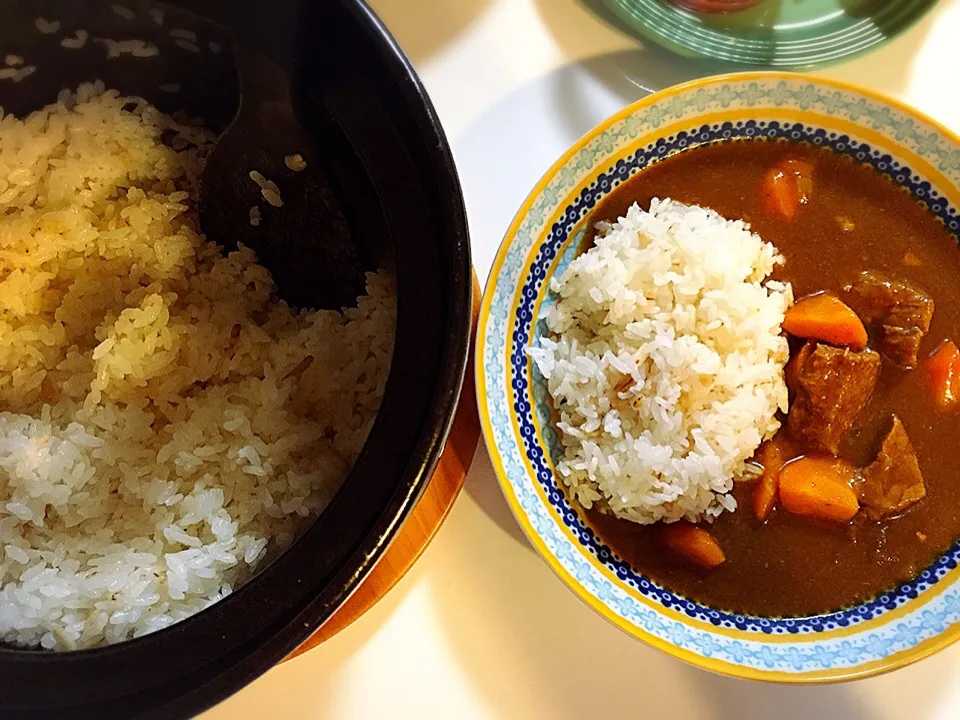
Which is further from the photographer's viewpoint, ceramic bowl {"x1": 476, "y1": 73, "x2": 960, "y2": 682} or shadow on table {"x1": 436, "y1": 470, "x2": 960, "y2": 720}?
shadow on table {"x1": 436, "y1": 470, "x2": 960, "y2": 720}

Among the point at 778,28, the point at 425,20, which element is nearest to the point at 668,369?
the point at 778,28

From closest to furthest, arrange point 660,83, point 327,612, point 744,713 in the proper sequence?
point 327,612 → point 744,713 → point 660,83

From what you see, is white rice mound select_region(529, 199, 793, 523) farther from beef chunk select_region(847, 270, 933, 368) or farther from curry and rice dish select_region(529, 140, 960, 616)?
beef chunk select_region(847, 270, 933, 368)

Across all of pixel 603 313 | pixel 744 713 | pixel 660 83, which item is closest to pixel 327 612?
pixel 603 313

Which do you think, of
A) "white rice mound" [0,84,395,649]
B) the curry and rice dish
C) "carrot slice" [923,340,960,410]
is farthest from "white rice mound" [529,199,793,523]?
"white rice mound" [0,84,395,649]

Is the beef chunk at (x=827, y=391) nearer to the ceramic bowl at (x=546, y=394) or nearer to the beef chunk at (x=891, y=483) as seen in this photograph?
the beef chunk at (x=891, y=483)

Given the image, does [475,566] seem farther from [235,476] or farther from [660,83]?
[660,83]

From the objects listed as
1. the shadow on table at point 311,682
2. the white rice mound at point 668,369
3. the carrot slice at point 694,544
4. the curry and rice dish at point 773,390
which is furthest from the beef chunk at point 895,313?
the shadow on table at point 311,682
